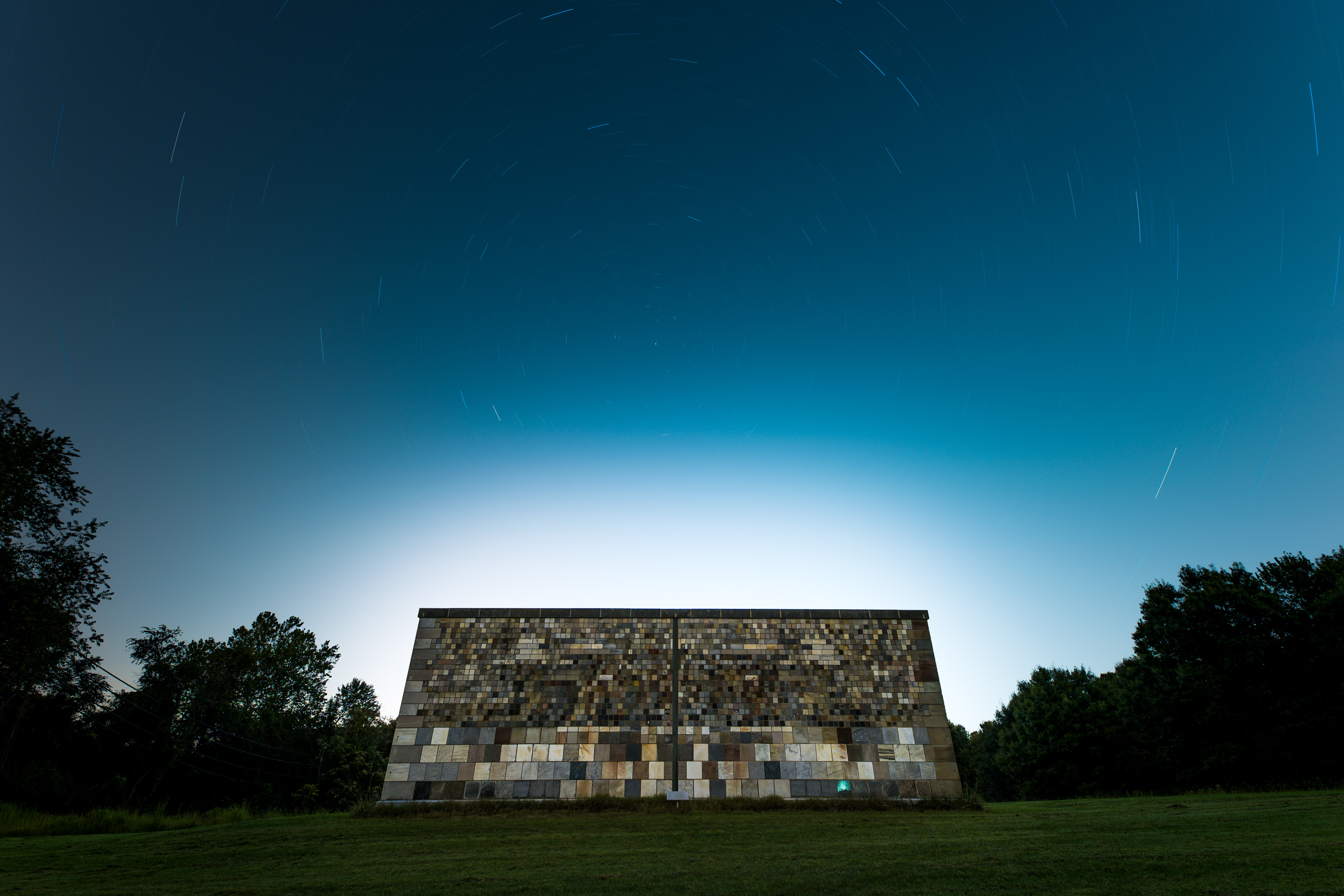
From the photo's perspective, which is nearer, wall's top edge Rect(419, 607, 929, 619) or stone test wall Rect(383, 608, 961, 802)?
stone test wall Rect(383, 608, 961, 802)

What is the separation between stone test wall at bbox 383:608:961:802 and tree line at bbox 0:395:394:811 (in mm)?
17475

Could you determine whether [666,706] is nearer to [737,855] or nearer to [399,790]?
[399,790]

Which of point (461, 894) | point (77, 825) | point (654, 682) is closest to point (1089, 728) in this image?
point (654, 682)

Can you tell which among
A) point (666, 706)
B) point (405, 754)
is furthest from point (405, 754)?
point (666, 706)

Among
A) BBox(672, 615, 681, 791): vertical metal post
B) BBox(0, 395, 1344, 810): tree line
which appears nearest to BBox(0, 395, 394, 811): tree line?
BBox(0, 395, 1344, 810): tree line

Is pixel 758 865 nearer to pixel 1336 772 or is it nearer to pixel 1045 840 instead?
pixel 1045 840

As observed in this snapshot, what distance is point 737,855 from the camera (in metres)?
9.65

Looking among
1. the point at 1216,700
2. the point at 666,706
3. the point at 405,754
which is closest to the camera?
the point at 405,754

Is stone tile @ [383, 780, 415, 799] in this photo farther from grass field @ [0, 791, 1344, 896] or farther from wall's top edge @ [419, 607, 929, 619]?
wall's top edge @ [419, 607, 929, 619]

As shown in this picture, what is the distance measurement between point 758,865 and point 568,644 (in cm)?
1085

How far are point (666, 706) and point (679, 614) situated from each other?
280 centimetres

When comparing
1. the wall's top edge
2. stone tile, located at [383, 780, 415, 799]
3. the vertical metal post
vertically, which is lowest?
stone tile, located at [383, 780, 415, 799]

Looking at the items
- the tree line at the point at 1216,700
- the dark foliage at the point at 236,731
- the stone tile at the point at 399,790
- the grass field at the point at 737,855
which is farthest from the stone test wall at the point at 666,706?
the dark foliage at the point at 236,731

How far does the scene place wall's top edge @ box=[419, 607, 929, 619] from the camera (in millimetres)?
19062
